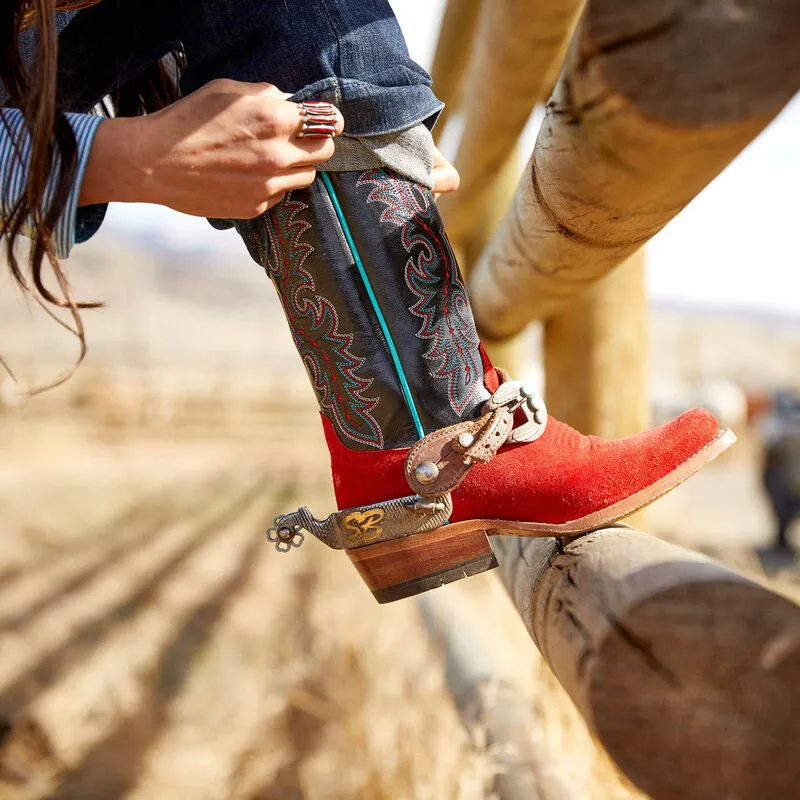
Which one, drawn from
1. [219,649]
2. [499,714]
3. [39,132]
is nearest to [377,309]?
[39,132]

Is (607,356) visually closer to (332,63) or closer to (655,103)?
(332,63)

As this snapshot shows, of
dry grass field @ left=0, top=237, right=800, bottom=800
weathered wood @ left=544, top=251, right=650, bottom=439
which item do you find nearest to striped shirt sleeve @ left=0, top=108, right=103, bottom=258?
dry grass field @ left=0, top=237, right=800, bottom=800

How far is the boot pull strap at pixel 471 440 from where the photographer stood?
752 millimetres

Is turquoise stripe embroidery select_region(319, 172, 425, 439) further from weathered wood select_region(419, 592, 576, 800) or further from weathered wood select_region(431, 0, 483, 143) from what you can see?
weathered wood select_region(431, 0, 483, 143)


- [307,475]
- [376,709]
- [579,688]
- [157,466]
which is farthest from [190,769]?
[157,466]

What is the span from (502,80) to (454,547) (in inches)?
32.4

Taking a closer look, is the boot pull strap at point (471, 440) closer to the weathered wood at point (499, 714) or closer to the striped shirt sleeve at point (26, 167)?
the striped shirt sleeve at point (26, 167)

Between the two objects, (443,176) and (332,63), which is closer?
(332,63)

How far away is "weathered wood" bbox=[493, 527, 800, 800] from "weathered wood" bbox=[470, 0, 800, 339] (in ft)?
Answer: 0.85

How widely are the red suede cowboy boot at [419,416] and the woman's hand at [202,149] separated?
77mm

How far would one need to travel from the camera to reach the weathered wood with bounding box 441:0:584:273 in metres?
1.12

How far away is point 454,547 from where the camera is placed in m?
0.80

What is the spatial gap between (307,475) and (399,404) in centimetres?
694

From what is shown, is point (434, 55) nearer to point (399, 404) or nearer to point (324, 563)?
point (399, 404)
